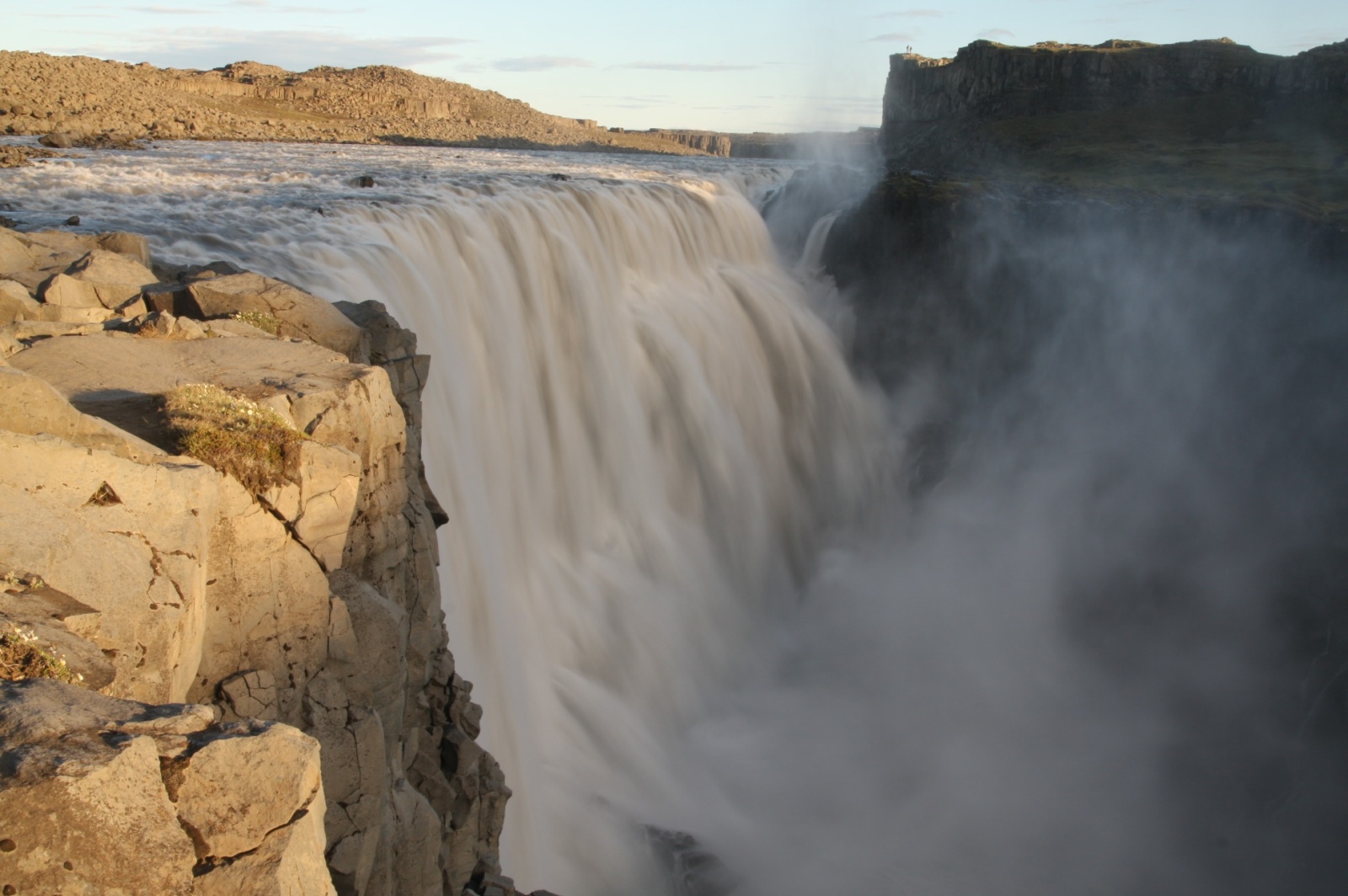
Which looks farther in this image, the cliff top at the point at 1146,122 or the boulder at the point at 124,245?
the cliff top at the point at 1146,122

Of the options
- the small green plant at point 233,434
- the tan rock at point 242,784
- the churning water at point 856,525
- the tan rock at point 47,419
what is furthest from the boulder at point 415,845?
the tan rock at point 242,784

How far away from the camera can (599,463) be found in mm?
18391

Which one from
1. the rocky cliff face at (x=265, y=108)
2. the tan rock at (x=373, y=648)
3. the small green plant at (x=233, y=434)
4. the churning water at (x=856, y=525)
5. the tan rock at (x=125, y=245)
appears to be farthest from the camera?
the rocky cliff face at (x=265, y=108)

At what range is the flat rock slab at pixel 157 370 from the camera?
705cm

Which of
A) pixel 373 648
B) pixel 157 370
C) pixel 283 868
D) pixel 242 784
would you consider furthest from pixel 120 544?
pixel 157 370

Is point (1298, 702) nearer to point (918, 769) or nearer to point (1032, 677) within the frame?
point (1032, 677)

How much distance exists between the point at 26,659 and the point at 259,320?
5508 millimetres

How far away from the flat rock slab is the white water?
4.78m

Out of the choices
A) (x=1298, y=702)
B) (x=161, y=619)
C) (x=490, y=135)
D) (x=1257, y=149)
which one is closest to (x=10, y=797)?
(x=161, y=619)

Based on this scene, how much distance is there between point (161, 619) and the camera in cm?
532

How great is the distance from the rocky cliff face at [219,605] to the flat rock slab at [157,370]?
25 mm

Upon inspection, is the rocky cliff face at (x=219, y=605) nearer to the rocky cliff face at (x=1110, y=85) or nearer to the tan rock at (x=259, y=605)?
the tan rock at (x=259, y=605)

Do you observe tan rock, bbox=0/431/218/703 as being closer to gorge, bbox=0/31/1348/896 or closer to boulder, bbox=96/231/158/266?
gorge, bbox=0/31/1348/896

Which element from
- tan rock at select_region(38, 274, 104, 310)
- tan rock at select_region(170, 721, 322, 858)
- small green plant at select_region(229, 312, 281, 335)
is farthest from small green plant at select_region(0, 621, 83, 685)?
tan rock at select_region(38, 274, 104, 310)
